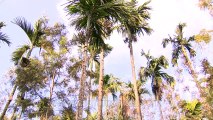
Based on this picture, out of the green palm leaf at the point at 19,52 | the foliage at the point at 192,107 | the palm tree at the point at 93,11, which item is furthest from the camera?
the foliage at the point at 192,107

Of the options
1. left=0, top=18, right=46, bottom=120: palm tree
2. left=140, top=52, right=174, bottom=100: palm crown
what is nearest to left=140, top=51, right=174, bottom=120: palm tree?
left=140, top=52, right=174, bottom=100: palm crown

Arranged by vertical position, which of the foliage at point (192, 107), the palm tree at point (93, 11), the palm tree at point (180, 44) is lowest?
the foliage at point (192, 107)

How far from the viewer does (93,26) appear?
1368 cm

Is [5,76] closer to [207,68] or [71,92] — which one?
[71,92]

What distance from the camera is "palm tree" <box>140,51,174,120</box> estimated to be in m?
28.6

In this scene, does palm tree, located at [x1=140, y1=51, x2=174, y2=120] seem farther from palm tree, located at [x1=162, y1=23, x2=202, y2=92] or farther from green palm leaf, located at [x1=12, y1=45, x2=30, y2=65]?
green palm leaf, located at [x1=12, y1=45, x2=30, y2=65]

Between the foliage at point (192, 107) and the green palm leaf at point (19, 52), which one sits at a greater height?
the green palm leaf at point (19, 52)

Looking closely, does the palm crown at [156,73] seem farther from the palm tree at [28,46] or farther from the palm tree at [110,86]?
the palm tree at [28,46]

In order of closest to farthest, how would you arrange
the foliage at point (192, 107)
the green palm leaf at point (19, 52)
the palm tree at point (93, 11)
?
the palm tree at point (93, 11) < the green palm leaf at point (19, 52) < the foliage at point (192, 107)

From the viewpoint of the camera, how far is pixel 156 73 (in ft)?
95.6

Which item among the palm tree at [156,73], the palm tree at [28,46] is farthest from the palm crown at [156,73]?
the palm tree at [28,46]

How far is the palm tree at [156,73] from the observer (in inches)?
1125

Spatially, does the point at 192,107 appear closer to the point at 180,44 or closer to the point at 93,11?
the point at 180,44

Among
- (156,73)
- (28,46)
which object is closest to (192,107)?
(156,73)
